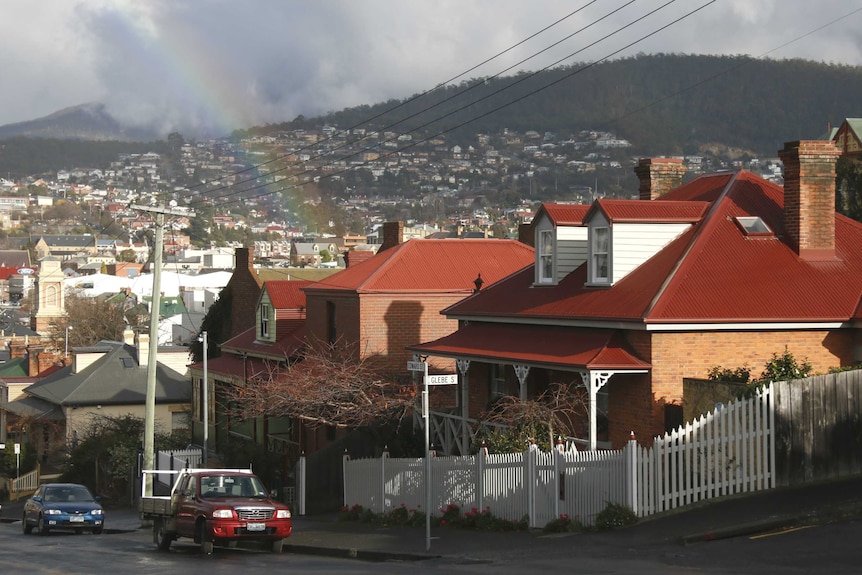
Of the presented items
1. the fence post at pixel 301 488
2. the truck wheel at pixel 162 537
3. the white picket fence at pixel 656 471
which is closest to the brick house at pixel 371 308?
the fence post at pixel 301 488

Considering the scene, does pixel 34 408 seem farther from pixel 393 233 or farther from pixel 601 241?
pixel 601 241

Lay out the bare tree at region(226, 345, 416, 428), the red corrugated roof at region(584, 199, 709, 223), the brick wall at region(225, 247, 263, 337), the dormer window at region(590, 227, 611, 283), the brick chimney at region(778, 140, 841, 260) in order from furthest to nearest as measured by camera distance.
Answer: the brick wall at region(225, 247, 263, 337)
the bare tree at region(226, 345, 416, 428)
the dormer window at region(590, 227, 611, 283)
the red corrugated roof at region(584, 199, 709, 223)
the brick chimney at region(778, 140, 841, 260)

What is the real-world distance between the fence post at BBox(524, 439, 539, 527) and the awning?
1928 mm

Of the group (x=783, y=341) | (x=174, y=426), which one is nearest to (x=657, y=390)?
(x=783, y=341)

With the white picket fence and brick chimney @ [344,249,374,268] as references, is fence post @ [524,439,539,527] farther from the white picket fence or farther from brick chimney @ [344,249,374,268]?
brick chimney @ [344,249,374,268]

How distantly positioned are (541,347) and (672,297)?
3185 mm

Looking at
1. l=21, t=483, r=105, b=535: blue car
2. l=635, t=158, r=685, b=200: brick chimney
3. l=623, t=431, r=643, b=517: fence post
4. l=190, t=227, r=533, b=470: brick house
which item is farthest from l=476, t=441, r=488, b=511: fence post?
l=21, t=483, r=105, b=535: blue car

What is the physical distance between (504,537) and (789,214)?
9.39 metres

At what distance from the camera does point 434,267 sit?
123 feet

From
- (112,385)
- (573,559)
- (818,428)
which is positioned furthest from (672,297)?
(112,385)

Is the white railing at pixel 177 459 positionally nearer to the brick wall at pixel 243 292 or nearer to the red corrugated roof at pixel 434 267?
the red corrugated roof at pixel 434 267

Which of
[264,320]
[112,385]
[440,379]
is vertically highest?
[264,320]

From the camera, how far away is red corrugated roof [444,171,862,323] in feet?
74.8

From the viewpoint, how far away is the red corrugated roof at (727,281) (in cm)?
2280
